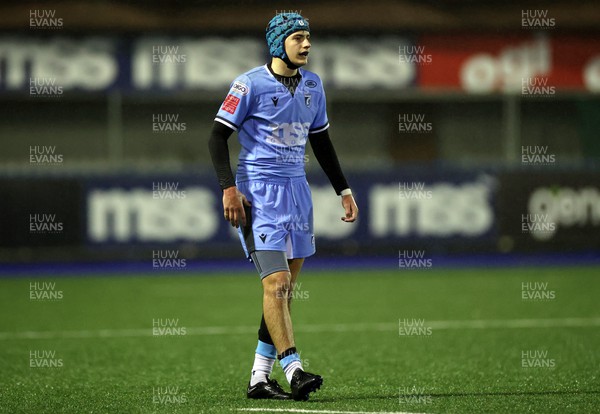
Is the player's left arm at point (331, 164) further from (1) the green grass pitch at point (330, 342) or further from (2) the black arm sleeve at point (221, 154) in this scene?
(1) the green grass pitch at point (330, 342)

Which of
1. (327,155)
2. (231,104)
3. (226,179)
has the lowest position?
(226,179)

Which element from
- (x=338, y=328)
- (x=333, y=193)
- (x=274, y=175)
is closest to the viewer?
(x=274, y=175)

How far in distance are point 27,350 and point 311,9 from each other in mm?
12289

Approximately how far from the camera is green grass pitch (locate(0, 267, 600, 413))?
755 cm

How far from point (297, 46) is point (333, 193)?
430 inches

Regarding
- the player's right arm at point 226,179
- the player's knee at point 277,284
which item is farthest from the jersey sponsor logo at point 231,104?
the player's knee at point 277,284

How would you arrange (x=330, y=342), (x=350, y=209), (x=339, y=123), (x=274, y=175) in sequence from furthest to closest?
(x=339, y=123), (x=330, y=342), (x=350, y=209), (x=274, y=175)

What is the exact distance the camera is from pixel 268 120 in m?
7.43

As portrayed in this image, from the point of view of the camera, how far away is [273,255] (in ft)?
24.1

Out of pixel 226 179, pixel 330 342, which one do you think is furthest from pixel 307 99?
pixel 330 342

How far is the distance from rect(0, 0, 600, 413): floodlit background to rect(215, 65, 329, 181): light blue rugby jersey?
1727 mm

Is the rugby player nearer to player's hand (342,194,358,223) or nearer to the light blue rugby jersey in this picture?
the light blue rugby jersey

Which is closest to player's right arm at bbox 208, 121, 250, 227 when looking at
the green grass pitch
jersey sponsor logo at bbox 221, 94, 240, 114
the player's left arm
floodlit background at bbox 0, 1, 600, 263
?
jersey sponsor logo at bbox 221, 94, 240, 114

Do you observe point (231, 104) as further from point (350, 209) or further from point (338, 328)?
point (338, 328)
